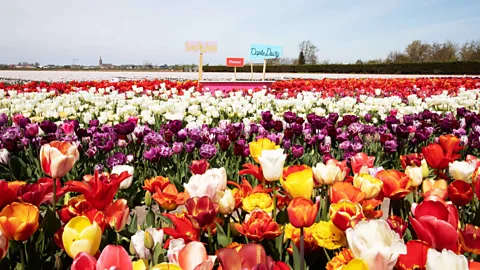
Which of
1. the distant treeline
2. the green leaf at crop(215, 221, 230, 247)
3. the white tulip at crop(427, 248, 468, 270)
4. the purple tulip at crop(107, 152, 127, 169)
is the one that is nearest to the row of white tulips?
the purple tulip at crop(107, 152, 127, 169)

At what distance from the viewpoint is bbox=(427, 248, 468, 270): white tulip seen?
852 mm

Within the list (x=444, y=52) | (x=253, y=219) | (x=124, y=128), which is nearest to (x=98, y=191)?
(x=253, y=219)

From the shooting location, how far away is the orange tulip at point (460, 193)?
1.52 meters

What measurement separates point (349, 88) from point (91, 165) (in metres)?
8.68

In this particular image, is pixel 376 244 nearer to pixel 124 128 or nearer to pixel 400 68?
pixel 124 128

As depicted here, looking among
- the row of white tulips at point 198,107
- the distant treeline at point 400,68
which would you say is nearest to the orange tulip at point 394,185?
the row of white tulips at point 198,107

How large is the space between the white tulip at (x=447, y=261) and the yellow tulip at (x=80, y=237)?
2.62ft

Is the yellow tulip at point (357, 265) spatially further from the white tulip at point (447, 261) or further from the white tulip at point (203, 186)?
the white tulip at point (203, 186)

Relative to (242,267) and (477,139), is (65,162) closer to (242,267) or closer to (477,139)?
(242,267)

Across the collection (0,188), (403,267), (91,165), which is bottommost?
(91,165)

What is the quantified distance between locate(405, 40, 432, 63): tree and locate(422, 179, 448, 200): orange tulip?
54465mm

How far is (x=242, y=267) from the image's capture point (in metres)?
0.95

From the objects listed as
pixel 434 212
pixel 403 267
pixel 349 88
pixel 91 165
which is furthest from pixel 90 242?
pixel 349 88

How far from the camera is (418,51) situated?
171 feet
